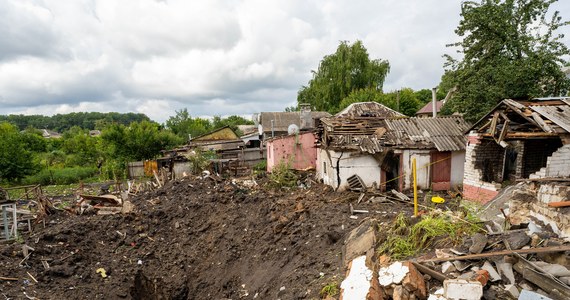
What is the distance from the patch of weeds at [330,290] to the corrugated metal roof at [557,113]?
7.13 meters

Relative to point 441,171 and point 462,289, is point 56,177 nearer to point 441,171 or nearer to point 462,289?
point 441,171

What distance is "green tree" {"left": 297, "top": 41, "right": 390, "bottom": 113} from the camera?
30.9m

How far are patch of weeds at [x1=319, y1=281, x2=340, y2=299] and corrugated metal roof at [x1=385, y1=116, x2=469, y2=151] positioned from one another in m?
9.11

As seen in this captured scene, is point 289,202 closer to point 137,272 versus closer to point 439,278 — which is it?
point 137,272

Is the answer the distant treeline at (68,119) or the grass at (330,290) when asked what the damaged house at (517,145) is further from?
the distant treeline at (68,119)

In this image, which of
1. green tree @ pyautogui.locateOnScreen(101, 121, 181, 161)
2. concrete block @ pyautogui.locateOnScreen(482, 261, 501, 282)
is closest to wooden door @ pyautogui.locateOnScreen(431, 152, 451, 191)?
concrete block @ pyautogui.locateOnScreen(482, 261, 501, 282)

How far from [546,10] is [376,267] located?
1413 centimetres

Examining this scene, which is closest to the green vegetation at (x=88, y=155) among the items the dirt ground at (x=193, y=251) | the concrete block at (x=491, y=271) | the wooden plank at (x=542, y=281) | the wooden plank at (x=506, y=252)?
the dirt ground at (x=193, y=251)

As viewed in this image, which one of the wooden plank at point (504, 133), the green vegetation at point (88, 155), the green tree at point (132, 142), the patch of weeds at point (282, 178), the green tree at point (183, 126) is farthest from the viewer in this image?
the green tree at point (183, 126)

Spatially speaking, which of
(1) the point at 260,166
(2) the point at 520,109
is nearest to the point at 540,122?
(2) the point at 520,109

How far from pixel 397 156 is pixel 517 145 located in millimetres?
4429

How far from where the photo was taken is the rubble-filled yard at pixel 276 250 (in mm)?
3840

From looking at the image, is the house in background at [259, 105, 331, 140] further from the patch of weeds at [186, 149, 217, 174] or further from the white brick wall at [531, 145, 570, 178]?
the white brick wall at [531, 145, 570, 178]

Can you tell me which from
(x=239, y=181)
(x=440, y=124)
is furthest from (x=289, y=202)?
(x=440, y=124)
